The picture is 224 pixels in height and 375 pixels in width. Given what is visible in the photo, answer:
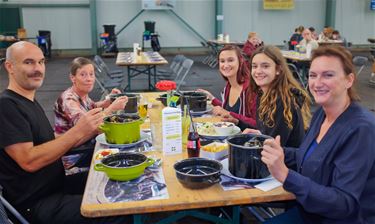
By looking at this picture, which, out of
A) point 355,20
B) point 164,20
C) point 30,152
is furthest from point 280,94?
point 355,20

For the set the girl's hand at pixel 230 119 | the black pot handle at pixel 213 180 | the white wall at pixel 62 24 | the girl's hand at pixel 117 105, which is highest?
the white wall at pixel 62 24

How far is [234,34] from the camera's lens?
47.8ft

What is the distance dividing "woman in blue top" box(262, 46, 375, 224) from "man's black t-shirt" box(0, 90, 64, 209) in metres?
1.11

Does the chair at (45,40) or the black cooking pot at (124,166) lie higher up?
the chair at (45,40)

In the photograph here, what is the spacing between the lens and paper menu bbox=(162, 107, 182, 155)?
6.09 ft

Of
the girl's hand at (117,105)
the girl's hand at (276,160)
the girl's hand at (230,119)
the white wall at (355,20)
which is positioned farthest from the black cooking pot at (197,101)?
the white wall at (355,20)

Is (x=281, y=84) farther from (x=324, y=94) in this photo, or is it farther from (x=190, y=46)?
(x=190, y=46)

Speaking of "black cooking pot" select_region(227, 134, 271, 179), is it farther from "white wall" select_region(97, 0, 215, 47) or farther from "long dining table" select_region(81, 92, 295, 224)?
"white wall" select_region(97, 0, 215, 47)

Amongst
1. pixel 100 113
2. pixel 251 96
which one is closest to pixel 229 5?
pixel 251 96

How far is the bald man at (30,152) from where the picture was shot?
5.80ft

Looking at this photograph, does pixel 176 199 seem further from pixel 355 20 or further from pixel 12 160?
pixel 355 20

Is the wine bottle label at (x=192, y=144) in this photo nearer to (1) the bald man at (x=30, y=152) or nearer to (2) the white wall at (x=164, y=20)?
(1) the bald man at (x=30, y=152)

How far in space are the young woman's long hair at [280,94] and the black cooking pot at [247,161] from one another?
0.49m

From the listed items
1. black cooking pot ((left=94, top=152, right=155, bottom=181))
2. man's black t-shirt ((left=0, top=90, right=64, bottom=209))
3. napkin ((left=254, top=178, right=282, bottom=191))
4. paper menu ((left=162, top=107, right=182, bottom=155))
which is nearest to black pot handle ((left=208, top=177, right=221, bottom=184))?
napkin ((left=254, top=178, right=282, bottom=191))
